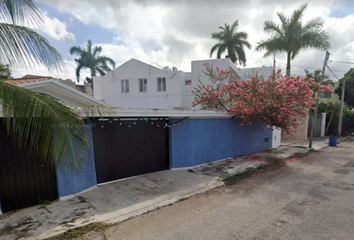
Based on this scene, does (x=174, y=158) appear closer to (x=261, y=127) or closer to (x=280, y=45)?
(x=261, y=127)

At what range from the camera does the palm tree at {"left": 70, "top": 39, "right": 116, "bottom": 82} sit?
27.0 meters

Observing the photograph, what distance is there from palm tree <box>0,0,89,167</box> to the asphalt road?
1.95 meters

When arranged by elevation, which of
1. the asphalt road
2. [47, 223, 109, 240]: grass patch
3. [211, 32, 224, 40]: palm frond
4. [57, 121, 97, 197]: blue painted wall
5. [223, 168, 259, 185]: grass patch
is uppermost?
[211, 32, 224, 40]: palm frond

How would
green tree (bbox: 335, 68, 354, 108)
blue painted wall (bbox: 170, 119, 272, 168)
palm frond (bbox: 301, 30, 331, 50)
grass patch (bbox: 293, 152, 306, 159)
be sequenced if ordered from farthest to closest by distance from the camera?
green tree (bbox: 335, 68, 354, 108) → palm frond (bbox: 301, 30, 331, 50) → grass patch (bbox: 293, 152, 306, 159) → blue painted wall (bbox: 170, 119, 272, 168)

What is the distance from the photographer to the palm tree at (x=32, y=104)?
284 centimetres

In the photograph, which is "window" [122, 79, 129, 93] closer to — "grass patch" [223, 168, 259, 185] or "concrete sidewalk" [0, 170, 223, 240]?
"concrete sidewalk" [0, 170, 223, 240]

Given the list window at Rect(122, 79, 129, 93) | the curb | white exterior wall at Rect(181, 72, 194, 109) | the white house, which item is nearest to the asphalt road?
the curb

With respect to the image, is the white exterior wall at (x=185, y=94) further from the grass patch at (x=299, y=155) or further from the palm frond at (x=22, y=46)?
the palm frond at (x=22, y=46)

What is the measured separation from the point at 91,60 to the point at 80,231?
27803 mm

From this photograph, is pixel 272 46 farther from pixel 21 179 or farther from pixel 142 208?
pixel 21 179

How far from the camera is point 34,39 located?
331cm

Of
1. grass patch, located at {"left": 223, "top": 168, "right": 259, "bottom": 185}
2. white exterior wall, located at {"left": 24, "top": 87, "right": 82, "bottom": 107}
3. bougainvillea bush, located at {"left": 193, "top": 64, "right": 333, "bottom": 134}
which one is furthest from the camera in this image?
bougainvillea bush, located at {"left": 193, "top": 64, "right": 333, "bottom": 134}

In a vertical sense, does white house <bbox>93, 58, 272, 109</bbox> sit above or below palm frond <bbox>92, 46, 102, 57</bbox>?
below

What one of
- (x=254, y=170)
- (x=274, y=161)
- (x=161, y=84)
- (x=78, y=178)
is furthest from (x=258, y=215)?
(x=161, y=84)
